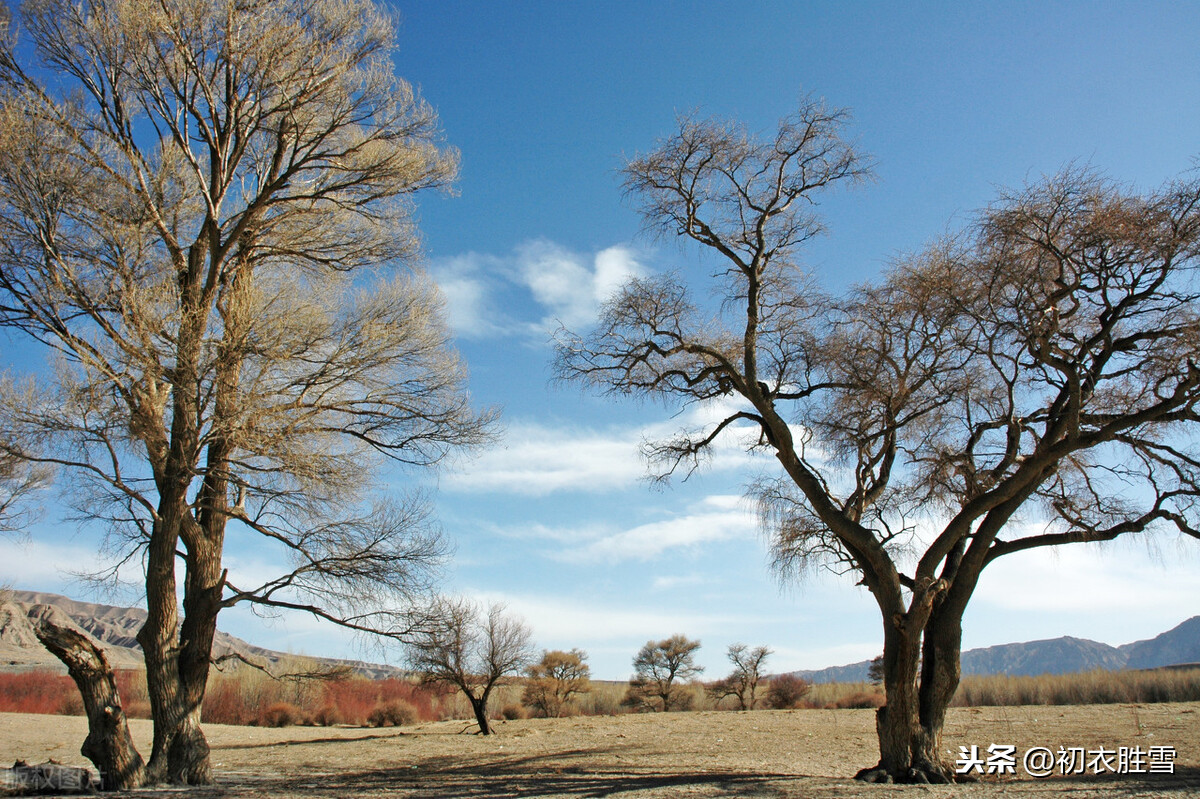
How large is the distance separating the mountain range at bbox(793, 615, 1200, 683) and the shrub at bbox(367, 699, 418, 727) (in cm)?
13289

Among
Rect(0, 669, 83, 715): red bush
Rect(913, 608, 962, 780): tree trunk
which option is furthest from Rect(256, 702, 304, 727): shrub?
Rect(913, 608, 962, 780): tree trunk

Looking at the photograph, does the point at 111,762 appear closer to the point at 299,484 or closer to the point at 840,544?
the point at 299,484

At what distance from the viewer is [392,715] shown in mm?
32188

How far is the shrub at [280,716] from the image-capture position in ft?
101

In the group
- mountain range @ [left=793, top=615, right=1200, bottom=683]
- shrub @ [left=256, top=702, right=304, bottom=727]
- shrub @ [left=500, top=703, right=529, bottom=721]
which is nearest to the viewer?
shrub @ [left=256, top=702, right=304, bottom=727]

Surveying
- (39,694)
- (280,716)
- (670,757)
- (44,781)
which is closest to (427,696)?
(280,716)

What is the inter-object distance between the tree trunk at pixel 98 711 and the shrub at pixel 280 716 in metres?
25.4

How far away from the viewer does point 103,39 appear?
9.88 m

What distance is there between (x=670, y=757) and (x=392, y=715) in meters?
23.4

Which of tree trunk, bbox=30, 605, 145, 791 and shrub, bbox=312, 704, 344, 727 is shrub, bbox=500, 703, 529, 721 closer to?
shrub, bbox=312, 704, 344, 727

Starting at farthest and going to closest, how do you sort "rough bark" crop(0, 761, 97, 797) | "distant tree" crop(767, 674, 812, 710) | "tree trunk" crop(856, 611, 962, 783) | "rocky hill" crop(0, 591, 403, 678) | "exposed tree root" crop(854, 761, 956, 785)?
"rocky hill" crop(0, 591, 403, 678) → "distant tree" crop(767, 674, 812, 710) → "tree trunk" crop(856, 611, 962, 783) → "exposed tree root" crop(854, 761, 956, 785) → "rough bark" crop(0, 761, 97, 797)

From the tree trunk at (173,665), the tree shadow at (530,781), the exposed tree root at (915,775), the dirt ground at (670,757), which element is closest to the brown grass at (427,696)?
the dirt ground at (670,757)

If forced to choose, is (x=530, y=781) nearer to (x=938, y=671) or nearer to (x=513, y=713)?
(x=938, y=671)

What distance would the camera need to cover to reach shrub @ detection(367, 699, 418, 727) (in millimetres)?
32219
